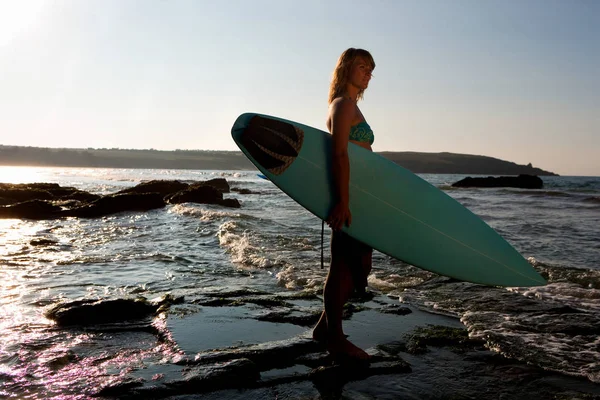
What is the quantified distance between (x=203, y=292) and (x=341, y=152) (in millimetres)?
2346

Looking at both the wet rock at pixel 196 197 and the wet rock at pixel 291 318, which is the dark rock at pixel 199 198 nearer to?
the wet rock at pixel 196 197

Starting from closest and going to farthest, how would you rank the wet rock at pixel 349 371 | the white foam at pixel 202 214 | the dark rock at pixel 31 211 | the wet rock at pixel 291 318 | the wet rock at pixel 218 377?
the wet rock at pixel 218 377 < the wet rock at pixel 349 371 < the wet rock at pixel 291 318 < the dark rock at pixel 31 211 < the white foam at pixel 202 214

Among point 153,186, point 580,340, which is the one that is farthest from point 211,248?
point 153,186

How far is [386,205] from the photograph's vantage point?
3.76 m

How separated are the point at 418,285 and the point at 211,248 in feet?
12.4

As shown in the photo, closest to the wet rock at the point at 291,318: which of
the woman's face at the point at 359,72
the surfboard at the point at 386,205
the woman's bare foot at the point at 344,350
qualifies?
the woman's bare foot at the point at 344,350

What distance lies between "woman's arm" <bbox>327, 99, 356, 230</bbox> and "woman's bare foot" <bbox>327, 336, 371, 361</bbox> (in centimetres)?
70

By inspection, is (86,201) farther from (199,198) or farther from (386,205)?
(386,205)

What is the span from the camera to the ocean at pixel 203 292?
289 cm

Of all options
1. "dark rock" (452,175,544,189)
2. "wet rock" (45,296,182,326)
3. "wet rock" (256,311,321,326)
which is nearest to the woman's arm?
"wet rock" (256,311,321,326)

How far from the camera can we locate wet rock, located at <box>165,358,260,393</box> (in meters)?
2.52

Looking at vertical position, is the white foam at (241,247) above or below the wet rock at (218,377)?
below

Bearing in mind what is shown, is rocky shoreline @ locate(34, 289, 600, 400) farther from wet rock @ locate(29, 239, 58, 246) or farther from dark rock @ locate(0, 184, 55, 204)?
dark rock @ locate(0, 184, 55, 204)

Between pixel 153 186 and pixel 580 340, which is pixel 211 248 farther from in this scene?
pixel 153 186
